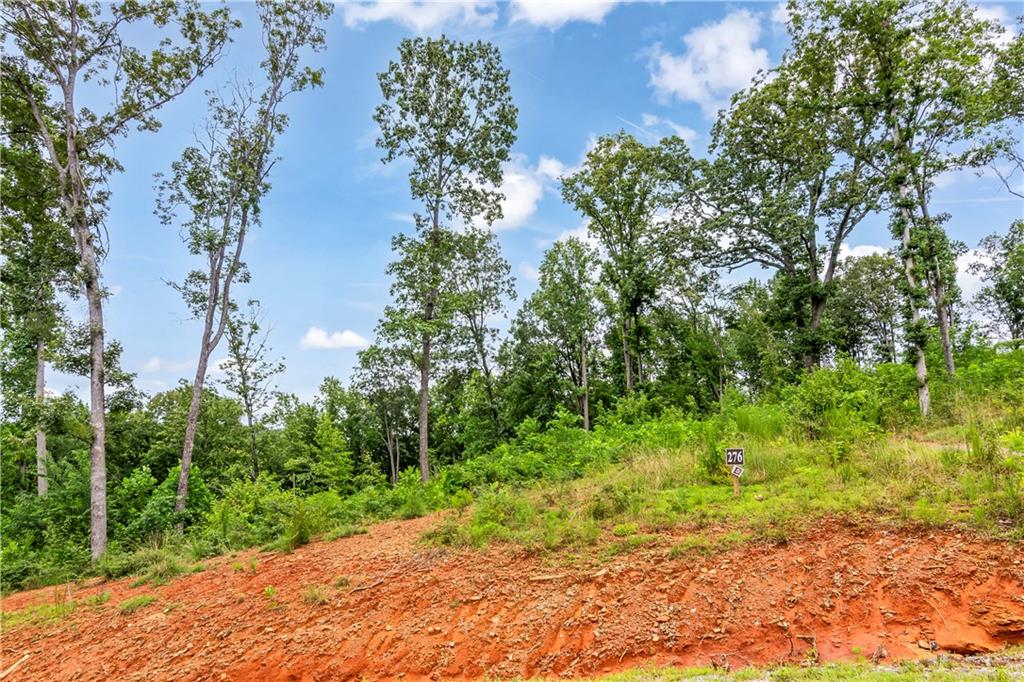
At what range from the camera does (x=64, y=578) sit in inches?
404

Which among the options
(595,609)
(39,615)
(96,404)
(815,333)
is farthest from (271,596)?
(815,333)

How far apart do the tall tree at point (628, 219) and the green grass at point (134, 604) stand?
730 inches

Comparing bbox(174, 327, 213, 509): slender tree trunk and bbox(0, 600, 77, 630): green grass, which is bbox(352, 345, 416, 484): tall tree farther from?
bbox(0, 600, 77, 630): green grass

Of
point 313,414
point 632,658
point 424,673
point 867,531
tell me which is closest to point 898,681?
point 632,658

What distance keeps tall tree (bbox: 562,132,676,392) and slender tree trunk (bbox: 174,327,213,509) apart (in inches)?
621

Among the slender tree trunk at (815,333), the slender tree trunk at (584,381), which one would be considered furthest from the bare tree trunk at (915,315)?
the slender tree trunk at (584,381)

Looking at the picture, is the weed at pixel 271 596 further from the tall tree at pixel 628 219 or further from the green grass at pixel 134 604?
the tall tree at pixel 628 219

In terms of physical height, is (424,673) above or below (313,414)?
below

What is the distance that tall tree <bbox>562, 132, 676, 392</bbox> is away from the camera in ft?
65.8

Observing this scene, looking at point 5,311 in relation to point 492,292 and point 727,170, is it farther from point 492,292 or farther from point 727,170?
point 727,170

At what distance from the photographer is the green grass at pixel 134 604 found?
7.07 m

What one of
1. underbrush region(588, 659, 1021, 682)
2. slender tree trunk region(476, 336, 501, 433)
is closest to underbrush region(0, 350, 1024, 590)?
underbrush region(588, 659, 1021, 682)

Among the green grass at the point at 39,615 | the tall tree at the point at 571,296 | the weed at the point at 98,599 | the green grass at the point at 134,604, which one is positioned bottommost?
the green grass at the point at 39,615

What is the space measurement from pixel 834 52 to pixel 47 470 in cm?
2627
